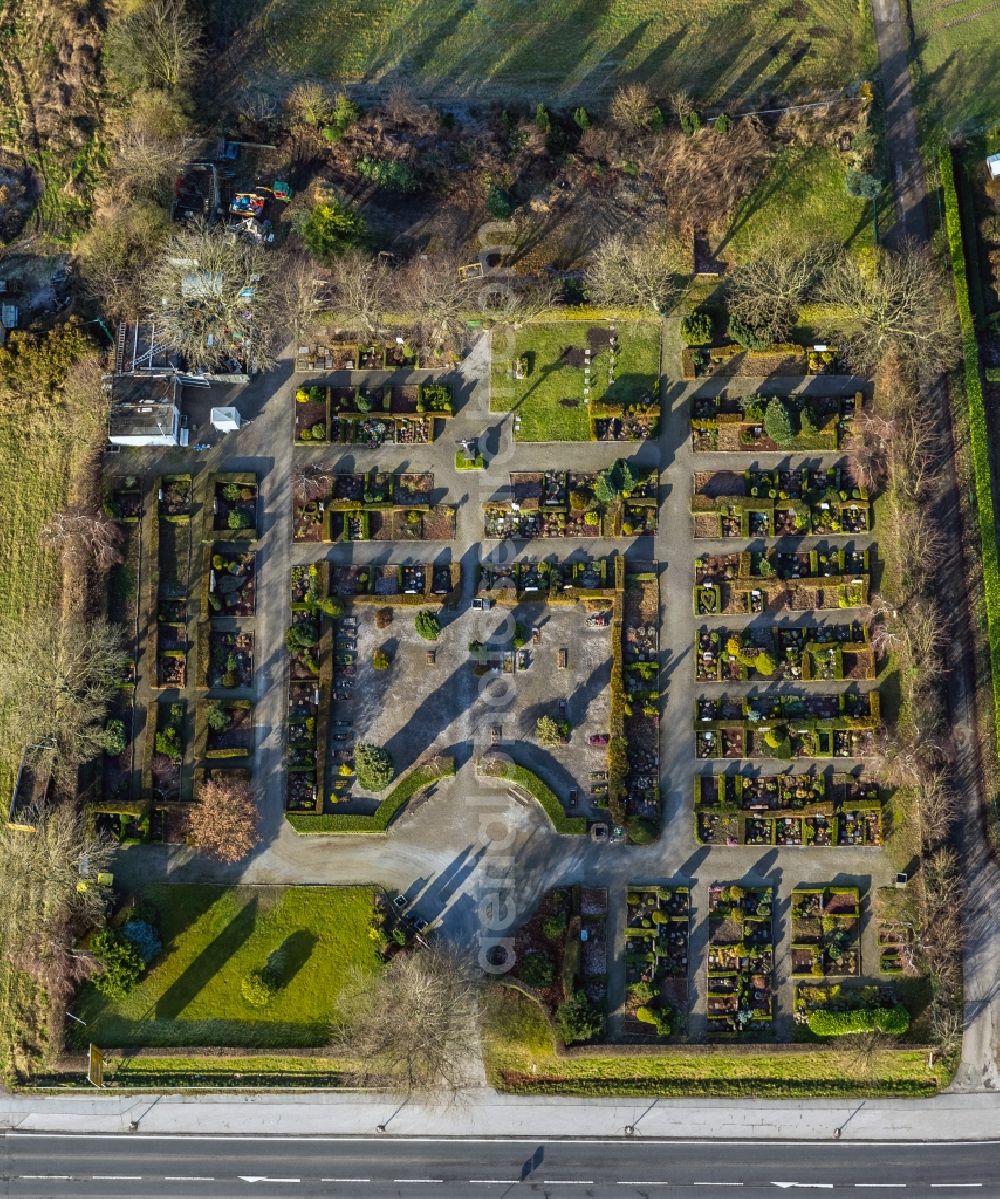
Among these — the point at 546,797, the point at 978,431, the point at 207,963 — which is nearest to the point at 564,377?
the point at 978,431

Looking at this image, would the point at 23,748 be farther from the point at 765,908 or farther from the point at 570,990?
the point at 765,908

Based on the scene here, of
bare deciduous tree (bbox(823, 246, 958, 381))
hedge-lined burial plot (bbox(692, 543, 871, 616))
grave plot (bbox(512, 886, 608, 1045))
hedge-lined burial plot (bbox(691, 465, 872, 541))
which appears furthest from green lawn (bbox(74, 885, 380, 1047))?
bare deciduous tree (bbox(823, 246, 958, 381))

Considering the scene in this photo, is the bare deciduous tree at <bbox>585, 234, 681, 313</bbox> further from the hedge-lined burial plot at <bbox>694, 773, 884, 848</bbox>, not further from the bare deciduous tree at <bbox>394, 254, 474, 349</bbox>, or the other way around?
the hedge-lined burial plot at <bbox>694, 773, 884, 848</bbox>

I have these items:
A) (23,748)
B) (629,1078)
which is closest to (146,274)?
(23,748)

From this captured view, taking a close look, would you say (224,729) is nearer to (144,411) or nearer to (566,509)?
(144,411)

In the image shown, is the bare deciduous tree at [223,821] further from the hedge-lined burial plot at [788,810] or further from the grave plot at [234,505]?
the hedge-lined burial plot at [788,810]

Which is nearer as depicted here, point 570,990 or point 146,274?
point 570,990

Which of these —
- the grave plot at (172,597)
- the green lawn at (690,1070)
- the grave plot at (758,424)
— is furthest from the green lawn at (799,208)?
the green lawn at (690,1070)
